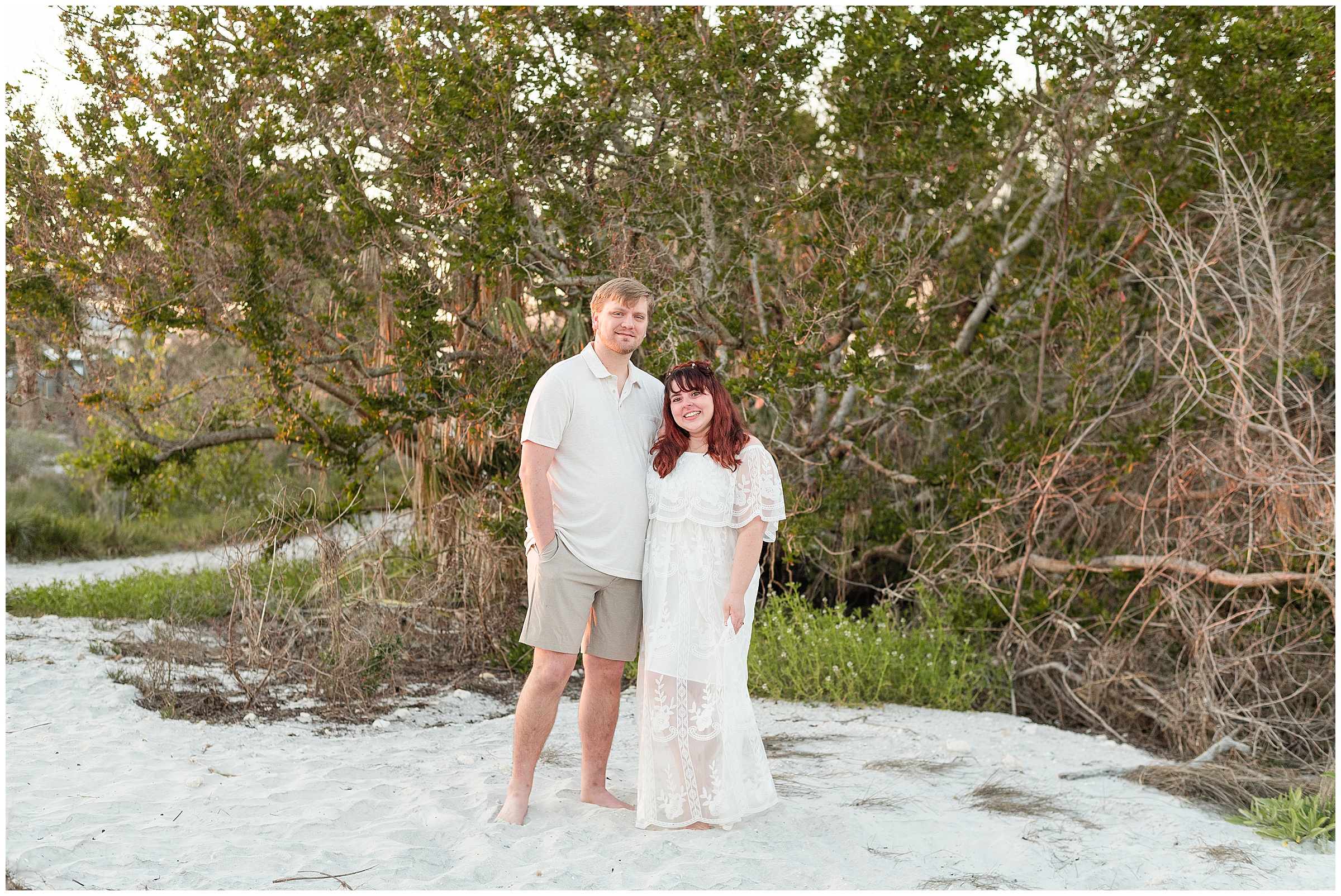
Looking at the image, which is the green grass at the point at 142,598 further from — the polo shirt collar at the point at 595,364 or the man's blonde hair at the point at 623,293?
the man's blonde hair at the point at 623,293

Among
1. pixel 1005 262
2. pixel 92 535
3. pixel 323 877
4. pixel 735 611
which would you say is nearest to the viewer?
pixel 323 877

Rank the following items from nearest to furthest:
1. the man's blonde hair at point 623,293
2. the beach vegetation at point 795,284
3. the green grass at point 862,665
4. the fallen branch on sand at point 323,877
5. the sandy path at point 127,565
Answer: the fallen branch on sand at point 323,877 → the man's blonde hair at point 623,293 → the green grass at point 862,665 → the beach vegetation at point 795,284 → the sandy path at point 127,565

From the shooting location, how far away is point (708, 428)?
11.8 feet

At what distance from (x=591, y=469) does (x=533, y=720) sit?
3.08 ft

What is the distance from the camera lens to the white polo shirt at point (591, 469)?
3.47 meters

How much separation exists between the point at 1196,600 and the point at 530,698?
4525 millimetres

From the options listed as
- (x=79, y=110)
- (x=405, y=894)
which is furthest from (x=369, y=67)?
(x=405, y=894)

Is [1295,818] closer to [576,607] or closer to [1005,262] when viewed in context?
[576,607]

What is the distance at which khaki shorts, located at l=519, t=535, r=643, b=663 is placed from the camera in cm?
349

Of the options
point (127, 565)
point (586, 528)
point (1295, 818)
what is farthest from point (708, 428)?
point (127, 565)

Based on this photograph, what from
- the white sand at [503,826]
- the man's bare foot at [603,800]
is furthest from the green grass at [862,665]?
the man's bare foot at [603,800]

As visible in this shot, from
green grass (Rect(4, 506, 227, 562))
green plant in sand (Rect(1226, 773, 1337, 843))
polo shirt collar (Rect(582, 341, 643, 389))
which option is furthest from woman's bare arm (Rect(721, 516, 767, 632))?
green grass (Rect(4, 506, 227, 562))

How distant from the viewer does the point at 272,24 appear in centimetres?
633

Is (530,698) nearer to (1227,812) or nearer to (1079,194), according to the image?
(1227,812)
